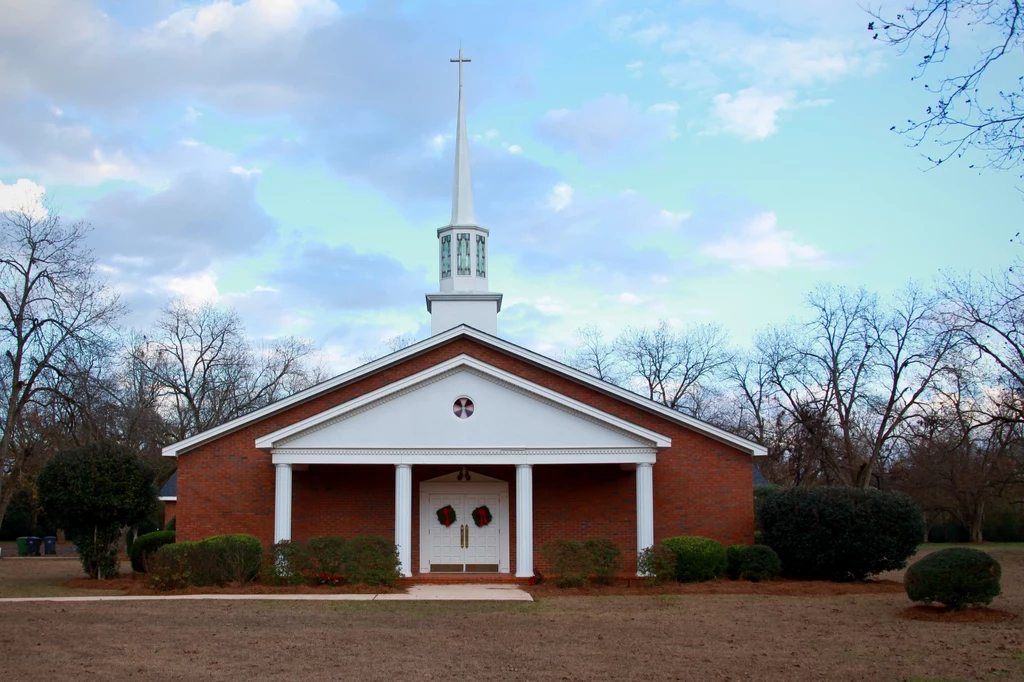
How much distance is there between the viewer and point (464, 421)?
81.0 feet

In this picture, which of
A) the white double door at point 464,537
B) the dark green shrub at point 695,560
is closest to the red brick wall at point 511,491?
the white double door at point 464,537

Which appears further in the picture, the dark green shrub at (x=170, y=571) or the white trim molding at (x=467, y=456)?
the white trim molding at (x=467, y=456)

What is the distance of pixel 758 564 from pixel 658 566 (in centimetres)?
254

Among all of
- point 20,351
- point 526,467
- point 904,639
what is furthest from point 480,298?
point 904,639

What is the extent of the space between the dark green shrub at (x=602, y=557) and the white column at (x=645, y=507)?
4.86 feet

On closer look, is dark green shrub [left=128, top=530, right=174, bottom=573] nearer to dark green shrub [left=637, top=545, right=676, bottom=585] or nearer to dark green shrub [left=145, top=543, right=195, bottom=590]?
dark green shrub [left=145, top=543, right=195, bottom=590]

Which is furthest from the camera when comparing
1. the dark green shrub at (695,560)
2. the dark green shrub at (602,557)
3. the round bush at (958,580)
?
the dark green shrub at (695,560)

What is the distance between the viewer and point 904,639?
583 inches

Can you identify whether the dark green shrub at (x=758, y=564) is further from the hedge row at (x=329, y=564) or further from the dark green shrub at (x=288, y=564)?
the dark green shrub at (x=288, y=564)

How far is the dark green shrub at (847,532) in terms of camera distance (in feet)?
76.4

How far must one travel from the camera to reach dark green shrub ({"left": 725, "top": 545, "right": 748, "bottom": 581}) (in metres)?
24.4

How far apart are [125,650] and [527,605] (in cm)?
812

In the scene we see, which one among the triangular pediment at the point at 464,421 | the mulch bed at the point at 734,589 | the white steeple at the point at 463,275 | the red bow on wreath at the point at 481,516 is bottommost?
the mulch bed at the point at 734,589

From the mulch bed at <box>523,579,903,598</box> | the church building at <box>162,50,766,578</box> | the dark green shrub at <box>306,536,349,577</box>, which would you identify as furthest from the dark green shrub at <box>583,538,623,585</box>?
the dark green shrub at <box>306,536,349,577</box>
